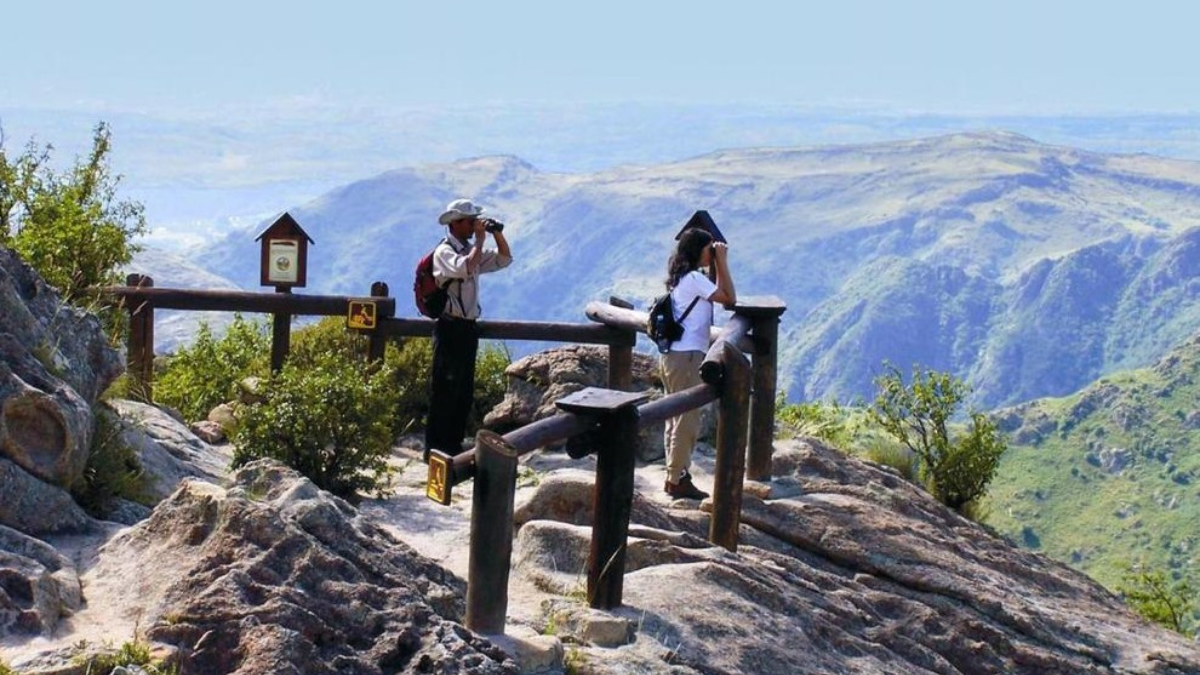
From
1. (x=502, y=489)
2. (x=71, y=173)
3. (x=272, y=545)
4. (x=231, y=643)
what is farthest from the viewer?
(x=71, y=173)

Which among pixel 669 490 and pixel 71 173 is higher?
pixel 71 173

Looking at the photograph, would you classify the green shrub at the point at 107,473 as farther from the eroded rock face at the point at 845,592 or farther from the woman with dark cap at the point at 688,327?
the woman with dark cap at the point at 688,327

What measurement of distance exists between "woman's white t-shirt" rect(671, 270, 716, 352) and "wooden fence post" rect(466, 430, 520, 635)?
14.2 ft

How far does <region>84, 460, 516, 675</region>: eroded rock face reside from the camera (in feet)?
26.1

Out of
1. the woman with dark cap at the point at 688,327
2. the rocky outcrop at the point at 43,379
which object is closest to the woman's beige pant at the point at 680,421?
the woman with dark cap at the point at 688,327

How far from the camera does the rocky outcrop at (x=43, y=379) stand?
31.9ft

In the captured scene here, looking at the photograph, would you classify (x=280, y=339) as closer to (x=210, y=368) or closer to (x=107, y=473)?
(x=210, y=368)

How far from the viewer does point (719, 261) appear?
1354cm

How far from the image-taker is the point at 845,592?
12.2 meters

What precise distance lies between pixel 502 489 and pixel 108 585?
6.01 ft

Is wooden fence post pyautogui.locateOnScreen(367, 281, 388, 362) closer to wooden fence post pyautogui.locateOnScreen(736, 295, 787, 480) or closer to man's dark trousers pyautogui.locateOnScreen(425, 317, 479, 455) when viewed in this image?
man's dark trousers pyautogui.locateOnScreen(425, 317, 479, 455)

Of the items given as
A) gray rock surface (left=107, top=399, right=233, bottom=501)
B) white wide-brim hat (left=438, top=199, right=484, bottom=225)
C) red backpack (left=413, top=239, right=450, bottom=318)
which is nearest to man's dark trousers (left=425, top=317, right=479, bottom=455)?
red backpack (left=413, top=239, right=450, bottom=318)

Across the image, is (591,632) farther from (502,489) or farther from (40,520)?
(40,520)

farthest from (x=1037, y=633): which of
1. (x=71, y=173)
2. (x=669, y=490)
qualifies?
(x=71, y=173)
